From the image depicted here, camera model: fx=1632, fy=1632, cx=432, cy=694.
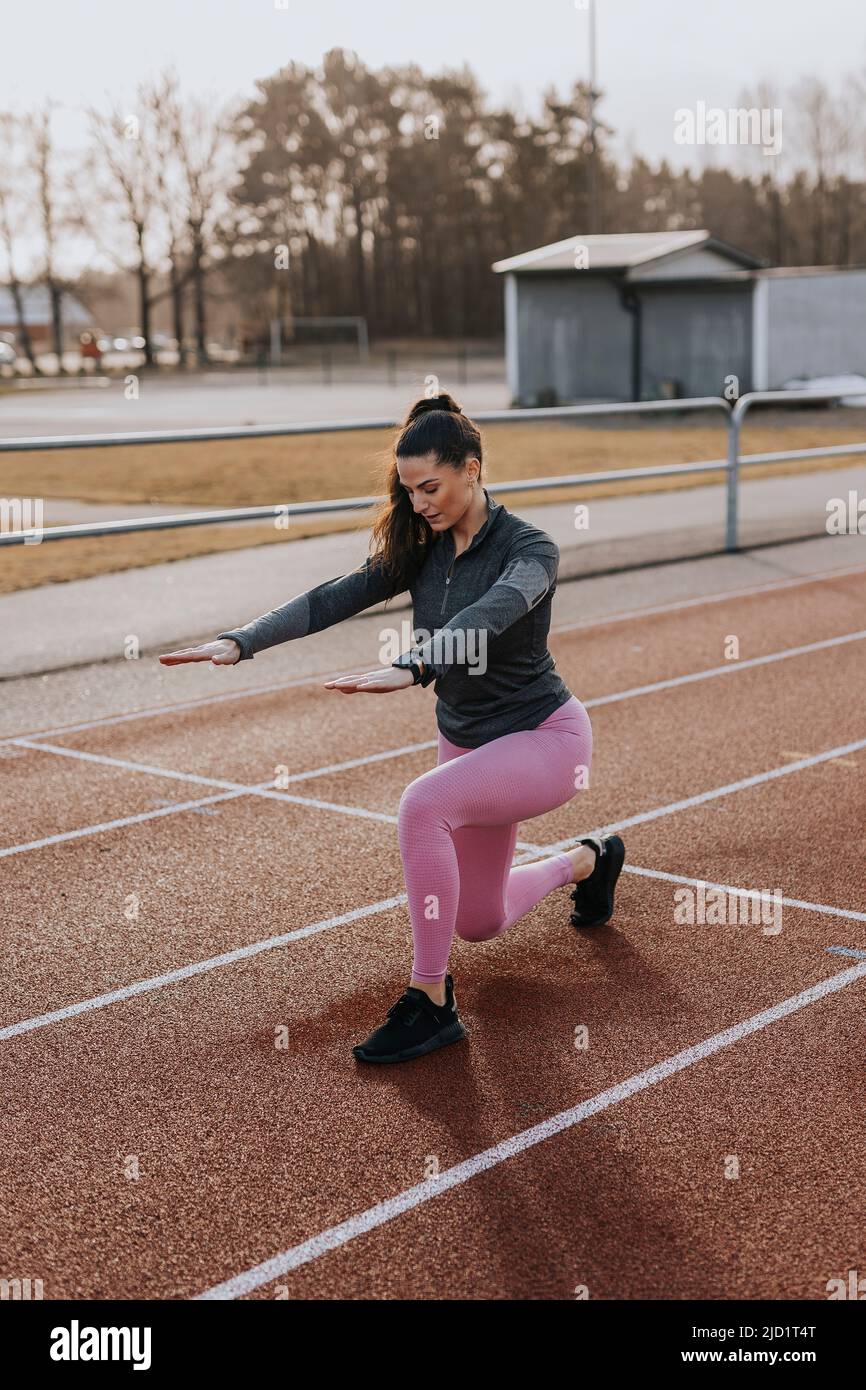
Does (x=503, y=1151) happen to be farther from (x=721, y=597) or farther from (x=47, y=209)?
(x=47, y=209)

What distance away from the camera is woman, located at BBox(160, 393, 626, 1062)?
4520 mm

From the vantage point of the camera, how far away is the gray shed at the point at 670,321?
37375 mm

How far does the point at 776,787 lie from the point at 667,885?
4.84 ft

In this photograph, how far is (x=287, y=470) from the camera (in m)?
25.2

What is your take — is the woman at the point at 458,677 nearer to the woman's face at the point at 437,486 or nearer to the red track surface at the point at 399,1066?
the woman's face at the point at 437,486

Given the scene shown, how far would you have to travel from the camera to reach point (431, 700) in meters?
9.17

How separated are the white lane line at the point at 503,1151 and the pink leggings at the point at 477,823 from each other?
60 centimetres

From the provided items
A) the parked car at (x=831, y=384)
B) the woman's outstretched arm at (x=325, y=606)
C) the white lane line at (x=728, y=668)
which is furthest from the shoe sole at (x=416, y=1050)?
the parked car at (x=831, y=384)

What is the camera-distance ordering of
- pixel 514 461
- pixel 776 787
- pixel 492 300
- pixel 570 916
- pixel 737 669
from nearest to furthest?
pixel 570 916
pixel 776 787
pixel 737 669
pixel 514 461
pixel 492 300

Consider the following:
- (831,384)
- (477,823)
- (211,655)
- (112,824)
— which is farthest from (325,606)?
(831,384)
